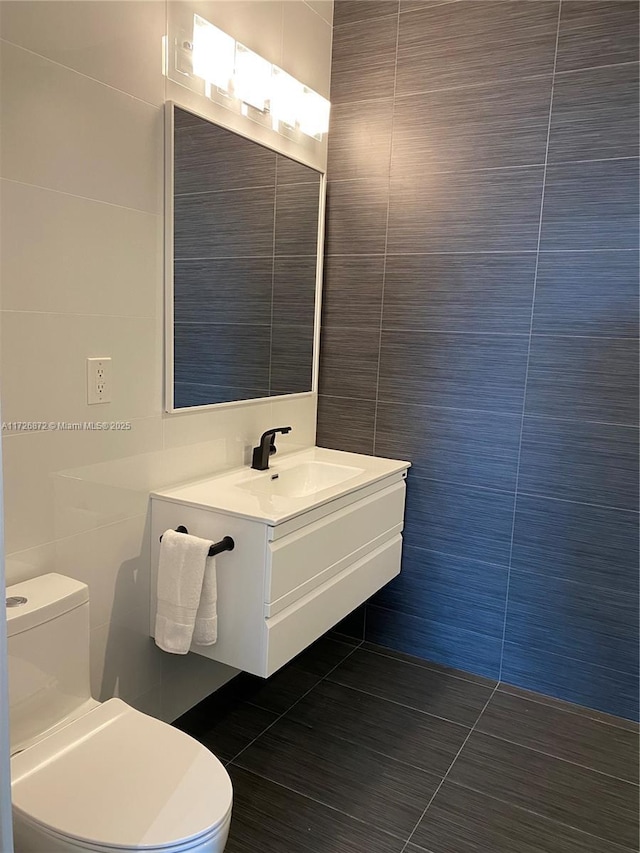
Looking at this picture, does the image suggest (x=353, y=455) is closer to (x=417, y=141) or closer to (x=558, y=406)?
(x=558, y=406)

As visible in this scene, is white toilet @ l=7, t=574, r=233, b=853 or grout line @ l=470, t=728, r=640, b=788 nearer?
white toilet @ l=7, t=574, r=233, b=853

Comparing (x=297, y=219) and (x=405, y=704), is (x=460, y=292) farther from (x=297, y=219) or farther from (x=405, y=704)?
(x=405, y=704)

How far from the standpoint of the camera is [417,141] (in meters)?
2.49

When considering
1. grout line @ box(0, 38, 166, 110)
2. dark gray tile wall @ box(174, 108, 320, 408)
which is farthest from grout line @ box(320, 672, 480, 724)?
grout line @ box(0, 38, 166, 110)

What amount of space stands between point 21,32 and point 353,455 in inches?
71.5

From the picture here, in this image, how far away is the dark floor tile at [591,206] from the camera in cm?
214

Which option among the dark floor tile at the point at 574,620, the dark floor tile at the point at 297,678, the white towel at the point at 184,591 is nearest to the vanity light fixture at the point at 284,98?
the white towel at the point at 184,591

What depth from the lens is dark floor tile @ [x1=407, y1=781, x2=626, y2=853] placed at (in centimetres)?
174

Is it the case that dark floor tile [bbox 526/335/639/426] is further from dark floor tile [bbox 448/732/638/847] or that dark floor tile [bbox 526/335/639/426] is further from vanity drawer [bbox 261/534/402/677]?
dark floor tile [bbox 448/732/638/847]

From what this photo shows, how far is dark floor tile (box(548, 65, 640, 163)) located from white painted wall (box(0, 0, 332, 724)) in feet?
3.53

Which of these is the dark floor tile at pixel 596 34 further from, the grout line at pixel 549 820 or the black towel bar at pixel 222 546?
the grout line at pixel 549 820

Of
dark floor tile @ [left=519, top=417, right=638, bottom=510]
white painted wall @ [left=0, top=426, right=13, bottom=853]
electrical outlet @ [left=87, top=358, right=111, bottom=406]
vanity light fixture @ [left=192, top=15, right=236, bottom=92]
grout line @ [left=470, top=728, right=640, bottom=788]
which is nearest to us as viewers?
white painted wall @ [left=0, top=426, right=13, bottom=853]

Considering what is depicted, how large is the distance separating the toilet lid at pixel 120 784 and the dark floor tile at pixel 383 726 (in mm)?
848

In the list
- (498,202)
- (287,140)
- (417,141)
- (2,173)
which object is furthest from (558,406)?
(2,173)
